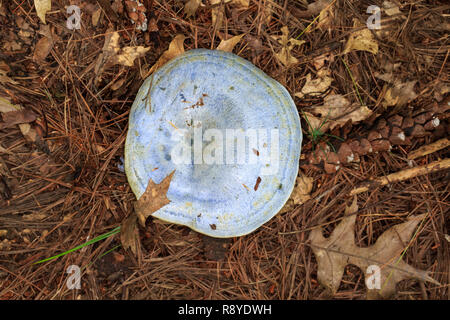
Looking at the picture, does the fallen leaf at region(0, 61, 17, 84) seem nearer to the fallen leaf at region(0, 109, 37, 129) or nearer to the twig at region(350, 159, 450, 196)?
the fallen leaf at region(0, 109, 37, 129)

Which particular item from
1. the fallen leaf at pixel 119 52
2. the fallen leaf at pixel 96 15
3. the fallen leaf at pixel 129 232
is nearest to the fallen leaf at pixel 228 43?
the fallen leaf at pixel 119 52

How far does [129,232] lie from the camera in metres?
2.20

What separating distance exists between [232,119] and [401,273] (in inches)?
66.8

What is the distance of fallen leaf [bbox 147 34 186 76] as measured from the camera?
215cm

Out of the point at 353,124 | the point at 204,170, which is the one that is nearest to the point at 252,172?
the point at 204,170

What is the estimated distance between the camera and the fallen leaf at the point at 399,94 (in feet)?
7.33

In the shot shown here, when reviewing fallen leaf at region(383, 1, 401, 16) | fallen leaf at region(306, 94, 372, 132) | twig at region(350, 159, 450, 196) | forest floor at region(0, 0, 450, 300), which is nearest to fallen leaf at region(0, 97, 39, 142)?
forest floor at region(0, 0, 450, 300)

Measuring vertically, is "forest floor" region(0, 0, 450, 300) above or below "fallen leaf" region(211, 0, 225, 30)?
below

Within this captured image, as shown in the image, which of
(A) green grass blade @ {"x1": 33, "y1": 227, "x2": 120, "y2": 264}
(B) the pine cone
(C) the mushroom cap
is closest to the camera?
(C) the mushroom cap

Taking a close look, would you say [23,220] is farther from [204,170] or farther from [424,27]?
[424,27]

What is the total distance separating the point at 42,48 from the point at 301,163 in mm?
2104

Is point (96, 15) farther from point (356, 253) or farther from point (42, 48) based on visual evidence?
point (356, 253)

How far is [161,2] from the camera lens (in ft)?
7.22

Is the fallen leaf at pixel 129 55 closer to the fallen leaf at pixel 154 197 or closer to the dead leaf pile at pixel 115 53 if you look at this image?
the dead leaf pile at pixel 115 53
